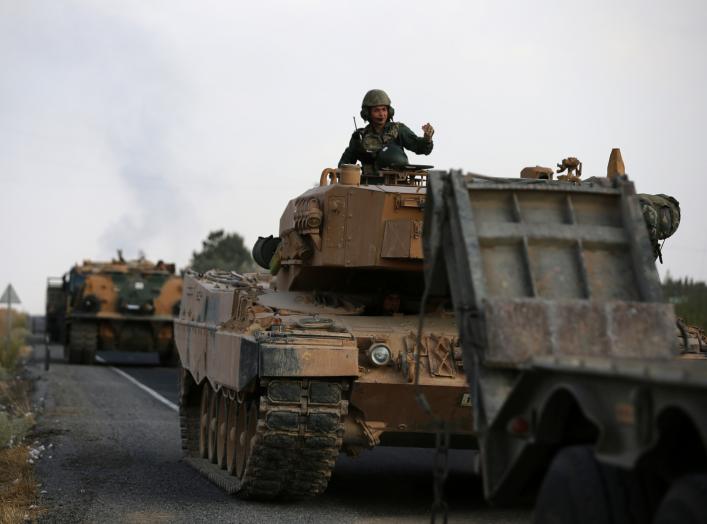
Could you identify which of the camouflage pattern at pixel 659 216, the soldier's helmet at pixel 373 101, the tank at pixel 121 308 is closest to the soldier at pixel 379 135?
the soldier's helmet at pixel 373 101

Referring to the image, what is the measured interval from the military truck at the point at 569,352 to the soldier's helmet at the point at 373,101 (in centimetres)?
578

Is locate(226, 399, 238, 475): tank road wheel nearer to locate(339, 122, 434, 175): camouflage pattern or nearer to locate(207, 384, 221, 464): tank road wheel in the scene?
locate(207, 384, 221, 464): tank road wheel

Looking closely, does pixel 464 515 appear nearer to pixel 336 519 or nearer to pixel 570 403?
pixel 336 519

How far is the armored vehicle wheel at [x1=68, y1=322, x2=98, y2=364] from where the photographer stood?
34.1 meters

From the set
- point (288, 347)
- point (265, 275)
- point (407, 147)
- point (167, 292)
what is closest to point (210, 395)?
point (265, 275)

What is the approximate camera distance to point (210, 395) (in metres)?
15.2

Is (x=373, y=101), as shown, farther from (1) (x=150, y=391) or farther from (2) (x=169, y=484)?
(1) (x=150, y=391)

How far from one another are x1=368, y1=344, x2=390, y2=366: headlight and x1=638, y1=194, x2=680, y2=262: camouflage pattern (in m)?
2.64

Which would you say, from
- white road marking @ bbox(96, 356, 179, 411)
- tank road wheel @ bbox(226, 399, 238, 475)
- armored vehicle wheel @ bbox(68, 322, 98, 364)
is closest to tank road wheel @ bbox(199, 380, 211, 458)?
tank road wheel @ bbox(226, 399, 238, 475)

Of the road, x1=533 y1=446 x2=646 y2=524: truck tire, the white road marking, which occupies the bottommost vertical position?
the road

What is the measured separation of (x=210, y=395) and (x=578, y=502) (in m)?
10.2

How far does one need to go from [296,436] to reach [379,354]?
3.04ft

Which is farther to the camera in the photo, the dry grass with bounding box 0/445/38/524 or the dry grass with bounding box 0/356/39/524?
the dry grass with bounding box 0/356/39/524

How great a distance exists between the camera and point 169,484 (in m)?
12.8
